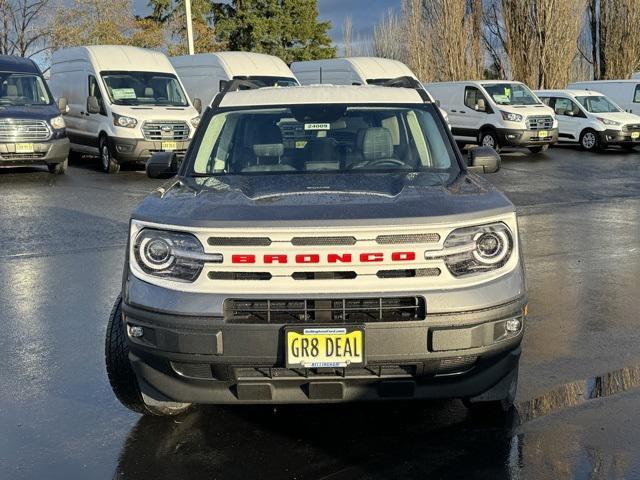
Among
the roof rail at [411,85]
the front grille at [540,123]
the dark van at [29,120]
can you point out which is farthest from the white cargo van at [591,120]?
the roof rail at [411,85]

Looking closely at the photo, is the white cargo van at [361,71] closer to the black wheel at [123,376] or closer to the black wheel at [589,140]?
the black wheel at [589,140]

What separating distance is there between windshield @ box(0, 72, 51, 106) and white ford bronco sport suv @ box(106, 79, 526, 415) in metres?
13.8

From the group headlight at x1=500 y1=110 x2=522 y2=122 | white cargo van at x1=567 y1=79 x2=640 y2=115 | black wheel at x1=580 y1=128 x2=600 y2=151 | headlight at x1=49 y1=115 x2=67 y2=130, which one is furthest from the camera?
white cargo van at x1=567 y1=79 x2=640 y2=115

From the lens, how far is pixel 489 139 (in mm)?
22578

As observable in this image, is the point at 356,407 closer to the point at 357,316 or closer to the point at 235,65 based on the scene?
the point at 357,316

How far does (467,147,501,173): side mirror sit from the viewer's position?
5.77m

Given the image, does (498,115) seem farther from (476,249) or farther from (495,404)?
(476,249)

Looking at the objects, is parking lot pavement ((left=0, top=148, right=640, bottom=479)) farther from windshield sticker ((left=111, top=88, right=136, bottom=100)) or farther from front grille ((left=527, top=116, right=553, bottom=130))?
front grille ((left=527, top=116, right=553, bottom=130))

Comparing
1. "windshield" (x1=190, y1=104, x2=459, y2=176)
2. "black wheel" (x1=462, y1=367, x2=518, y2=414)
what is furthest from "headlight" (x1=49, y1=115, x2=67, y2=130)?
"black wheel" (x1=462, y1=367, x2=518, y2=414)

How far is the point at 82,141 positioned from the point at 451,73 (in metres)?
21.5

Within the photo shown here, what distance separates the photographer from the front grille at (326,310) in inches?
148

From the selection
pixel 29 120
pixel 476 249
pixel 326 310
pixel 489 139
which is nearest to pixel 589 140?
pixel 489 139

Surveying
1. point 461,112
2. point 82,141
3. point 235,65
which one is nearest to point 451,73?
point 461,112

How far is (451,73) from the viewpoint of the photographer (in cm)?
3694
